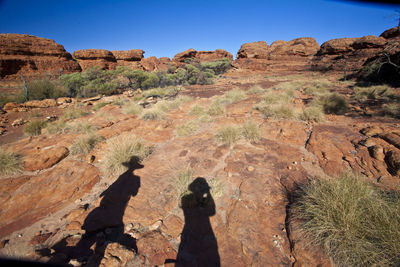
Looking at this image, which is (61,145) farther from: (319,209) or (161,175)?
(319,209)

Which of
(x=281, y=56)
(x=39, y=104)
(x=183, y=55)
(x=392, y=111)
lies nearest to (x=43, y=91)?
(x=39, y=104)

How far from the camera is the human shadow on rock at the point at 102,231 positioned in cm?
145

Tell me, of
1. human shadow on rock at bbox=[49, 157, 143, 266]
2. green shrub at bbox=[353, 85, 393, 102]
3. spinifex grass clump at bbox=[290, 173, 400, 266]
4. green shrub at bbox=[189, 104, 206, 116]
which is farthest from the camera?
green shrub at bbox=[353, 85, 393, 102]

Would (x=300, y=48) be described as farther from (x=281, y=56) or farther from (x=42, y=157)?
(x=42, y=157)

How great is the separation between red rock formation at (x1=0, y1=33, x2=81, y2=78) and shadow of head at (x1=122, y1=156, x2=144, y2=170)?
3887 cm

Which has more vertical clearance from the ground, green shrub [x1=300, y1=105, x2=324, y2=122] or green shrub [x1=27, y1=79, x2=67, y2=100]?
green shrub [x1=27, y1=79, x2=67, y2=100]

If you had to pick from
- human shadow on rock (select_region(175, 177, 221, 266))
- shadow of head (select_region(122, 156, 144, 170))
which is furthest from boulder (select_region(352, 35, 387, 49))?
shadow of head (select_region(122, 156, 144, 170))

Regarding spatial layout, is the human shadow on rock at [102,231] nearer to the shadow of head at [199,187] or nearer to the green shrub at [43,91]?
the shadow of head at [199,187]

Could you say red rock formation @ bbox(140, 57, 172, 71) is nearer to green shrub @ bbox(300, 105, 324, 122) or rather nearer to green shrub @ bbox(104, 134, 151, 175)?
green shrub @ bbox(300, 105, 324, 122)

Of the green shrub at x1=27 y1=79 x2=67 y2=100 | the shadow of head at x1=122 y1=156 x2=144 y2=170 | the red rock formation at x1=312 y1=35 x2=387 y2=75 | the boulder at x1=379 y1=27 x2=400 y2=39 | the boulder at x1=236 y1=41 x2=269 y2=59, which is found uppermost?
the boulder at x1=236 y1=41 x2=269 y2=59

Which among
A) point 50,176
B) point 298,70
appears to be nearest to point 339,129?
point 50,176

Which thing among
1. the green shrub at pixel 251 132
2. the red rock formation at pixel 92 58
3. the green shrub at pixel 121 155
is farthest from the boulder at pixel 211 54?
the green shrub at pixel 121 155

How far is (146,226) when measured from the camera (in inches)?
72.1

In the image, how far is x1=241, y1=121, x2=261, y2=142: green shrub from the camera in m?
3.71
